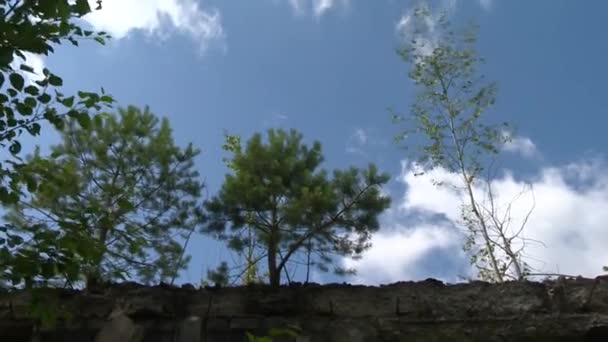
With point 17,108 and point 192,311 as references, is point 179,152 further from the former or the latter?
point 17,108

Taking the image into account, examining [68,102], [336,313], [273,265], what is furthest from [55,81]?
[273,265]

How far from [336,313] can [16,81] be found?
1.95 m

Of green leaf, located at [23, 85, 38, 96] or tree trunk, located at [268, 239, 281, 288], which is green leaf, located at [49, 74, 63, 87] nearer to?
green leaf, located at [23, 85, 38, 96]

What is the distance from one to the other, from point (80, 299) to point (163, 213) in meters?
2.36

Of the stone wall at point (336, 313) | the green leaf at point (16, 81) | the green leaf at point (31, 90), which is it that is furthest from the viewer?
the stone wall at point (336, 313)

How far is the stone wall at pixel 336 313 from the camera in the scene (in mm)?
3035

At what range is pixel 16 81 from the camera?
2186mm

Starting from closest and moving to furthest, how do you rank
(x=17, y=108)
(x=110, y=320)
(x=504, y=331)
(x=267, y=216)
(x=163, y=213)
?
1. (x=17, y=108)
2. (x=504, y=331)
3. (x=110, y=320)
4. (x=267, y=216)
5. (x=163, y=213)

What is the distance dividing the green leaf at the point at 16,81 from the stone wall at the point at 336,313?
141cm

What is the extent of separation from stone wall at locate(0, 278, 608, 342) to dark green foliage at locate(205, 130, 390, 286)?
4.80 ft

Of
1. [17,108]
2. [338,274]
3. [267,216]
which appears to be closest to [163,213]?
[267,216]

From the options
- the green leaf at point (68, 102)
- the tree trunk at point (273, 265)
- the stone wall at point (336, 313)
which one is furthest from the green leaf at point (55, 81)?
the tree trunk at point (273, 265)

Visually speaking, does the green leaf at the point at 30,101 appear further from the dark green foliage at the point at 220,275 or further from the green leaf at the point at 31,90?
the dark green foliage at the point at 220,275

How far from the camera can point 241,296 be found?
11.0 ft
